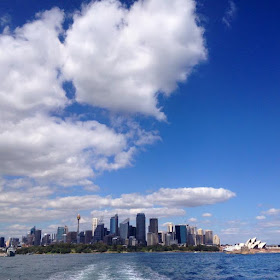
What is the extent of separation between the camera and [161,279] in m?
74.2

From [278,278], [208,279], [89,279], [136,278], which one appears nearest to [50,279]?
[89,279]

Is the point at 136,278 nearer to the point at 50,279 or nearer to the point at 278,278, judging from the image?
the point at 50,279

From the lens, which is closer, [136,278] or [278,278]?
[136,278]

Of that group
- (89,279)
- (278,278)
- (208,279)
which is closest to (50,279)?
(89,279)

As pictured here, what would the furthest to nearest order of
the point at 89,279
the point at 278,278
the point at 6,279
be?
the point at 278,278 → the point at 6,279 → the point at 89,279

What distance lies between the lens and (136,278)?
74500 mm

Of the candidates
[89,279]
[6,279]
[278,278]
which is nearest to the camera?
[89,279]

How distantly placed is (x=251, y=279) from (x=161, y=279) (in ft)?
84.7

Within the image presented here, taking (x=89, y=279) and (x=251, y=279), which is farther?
(x=251, y=279)

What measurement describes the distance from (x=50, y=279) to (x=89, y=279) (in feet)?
34.6

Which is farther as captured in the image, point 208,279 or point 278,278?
point 278,278

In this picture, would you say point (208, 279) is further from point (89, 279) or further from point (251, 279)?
point (89, 279)

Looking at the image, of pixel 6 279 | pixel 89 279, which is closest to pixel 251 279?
pixel 89 279

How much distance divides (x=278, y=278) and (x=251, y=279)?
832 centimetres
